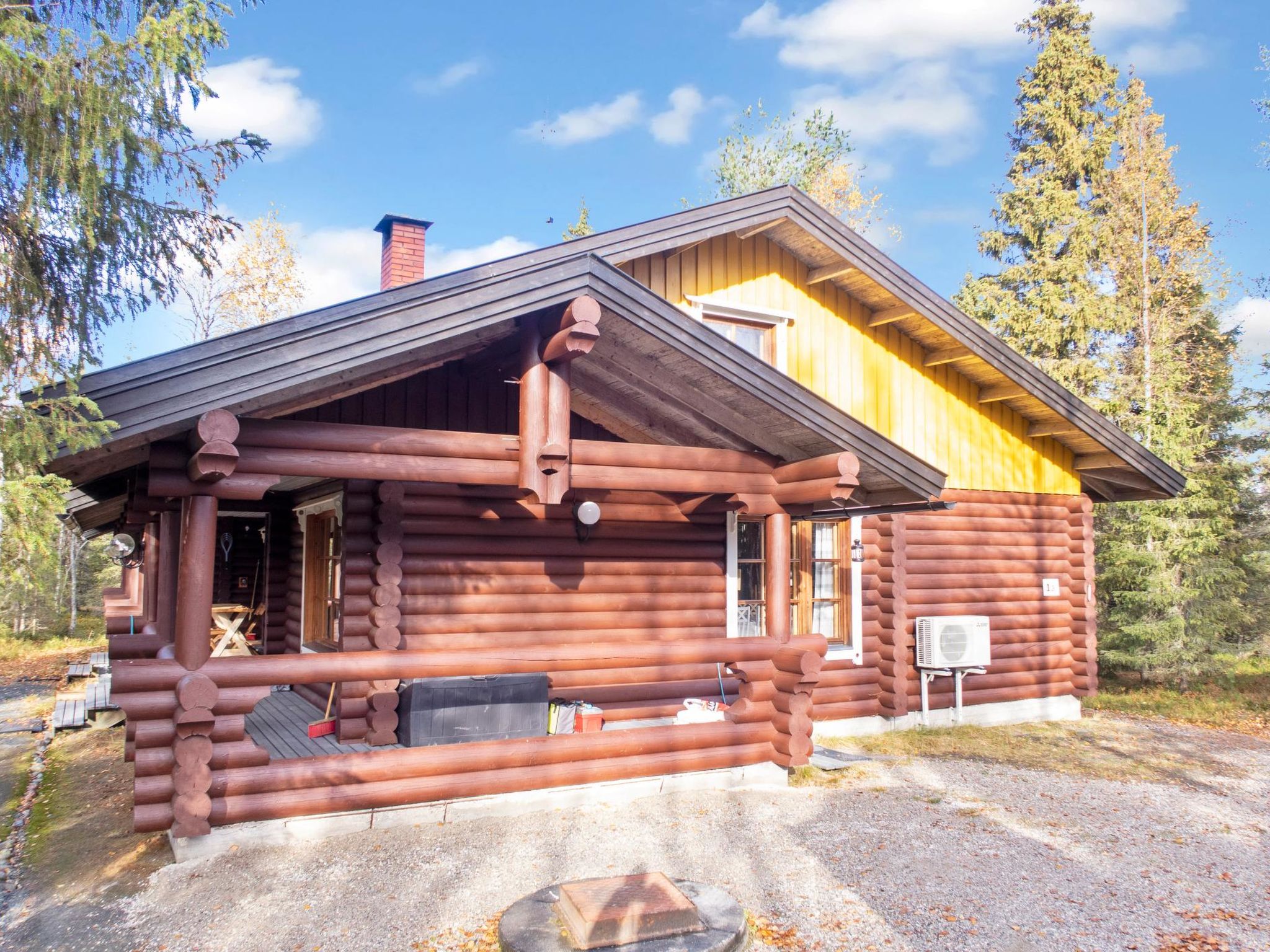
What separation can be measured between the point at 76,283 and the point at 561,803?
203 inches

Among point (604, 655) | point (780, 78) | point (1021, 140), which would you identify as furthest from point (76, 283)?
point (780, 78)

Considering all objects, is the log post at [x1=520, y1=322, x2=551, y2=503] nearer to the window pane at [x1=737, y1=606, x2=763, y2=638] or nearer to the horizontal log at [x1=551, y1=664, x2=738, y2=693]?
the horizontal log at [x1=551, y1=664, x2=738, y2=693]

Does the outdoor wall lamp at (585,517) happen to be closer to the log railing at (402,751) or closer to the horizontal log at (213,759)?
the log railing at (402,751)

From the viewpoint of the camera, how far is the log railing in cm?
563

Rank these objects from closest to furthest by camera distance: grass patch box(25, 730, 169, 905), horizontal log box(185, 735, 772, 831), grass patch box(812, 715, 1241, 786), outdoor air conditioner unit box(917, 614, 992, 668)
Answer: grass patch box(25, 730, 169, 905) < horizontal log box(185, 735, 772, 831) < grass patch box(812, 715, 1241, 786) < outdoor air conditioner unit box(917, 614, 992, 668)

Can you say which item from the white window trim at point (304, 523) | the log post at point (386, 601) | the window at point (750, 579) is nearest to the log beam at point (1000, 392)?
the window at point (750, 579)

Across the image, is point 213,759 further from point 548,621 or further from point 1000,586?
point 1000,586

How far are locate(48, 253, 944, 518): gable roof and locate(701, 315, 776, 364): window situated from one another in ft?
7.80

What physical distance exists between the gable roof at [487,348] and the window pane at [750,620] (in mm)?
2520

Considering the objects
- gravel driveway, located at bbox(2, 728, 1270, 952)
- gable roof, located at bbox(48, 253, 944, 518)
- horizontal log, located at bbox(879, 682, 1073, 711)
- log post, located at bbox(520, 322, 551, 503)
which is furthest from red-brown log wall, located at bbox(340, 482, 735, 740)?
horizontal log, located at bbox(879, 682, 1073, 711)

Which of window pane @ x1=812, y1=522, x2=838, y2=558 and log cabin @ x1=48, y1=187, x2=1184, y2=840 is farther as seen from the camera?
window pane @ x1=812, y1=522, x2=838, y2=558

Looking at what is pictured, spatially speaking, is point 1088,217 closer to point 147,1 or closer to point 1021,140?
point 1021,140

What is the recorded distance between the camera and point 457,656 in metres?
6.41

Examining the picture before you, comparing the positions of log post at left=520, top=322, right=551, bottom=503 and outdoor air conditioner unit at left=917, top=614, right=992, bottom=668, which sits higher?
log post at left=520, top=322, right=551, bottom=503
